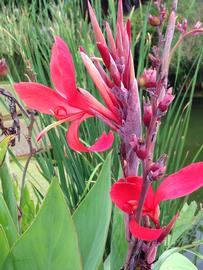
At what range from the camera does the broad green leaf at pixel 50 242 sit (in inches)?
18.2

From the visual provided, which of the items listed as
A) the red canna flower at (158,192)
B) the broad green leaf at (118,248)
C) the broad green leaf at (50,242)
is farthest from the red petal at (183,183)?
the broad green leaf at (118,248)

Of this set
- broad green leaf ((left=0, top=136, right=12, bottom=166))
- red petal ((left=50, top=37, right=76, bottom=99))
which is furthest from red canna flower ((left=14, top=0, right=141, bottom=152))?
broad green leaf ((left=0, top=136, right=12, bottom=166))

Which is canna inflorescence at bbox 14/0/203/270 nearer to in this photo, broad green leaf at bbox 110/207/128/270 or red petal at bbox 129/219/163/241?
red petal at bbox 129/219/163/241

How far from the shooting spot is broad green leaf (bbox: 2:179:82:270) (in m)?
0.46

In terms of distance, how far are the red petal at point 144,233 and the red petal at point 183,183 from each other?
3cm

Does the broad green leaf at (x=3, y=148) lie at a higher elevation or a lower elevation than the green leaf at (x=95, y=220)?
higher

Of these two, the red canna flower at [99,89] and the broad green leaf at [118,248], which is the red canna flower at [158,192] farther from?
the broad green leaf at [118,248]

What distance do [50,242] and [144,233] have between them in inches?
5.9

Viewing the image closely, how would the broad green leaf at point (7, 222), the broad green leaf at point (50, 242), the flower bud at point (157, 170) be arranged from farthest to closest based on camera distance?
the broad green leaf at point (7, 222)
the broad green leaf at point (50, 242)
the flower bud at point (157, 170)

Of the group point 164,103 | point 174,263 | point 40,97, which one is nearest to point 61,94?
point 40,97

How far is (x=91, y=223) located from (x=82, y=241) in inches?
1.1

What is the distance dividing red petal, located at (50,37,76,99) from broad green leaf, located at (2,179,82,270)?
8 cm

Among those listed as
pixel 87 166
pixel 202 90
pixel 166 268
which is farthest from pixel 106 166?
pixel 202 90

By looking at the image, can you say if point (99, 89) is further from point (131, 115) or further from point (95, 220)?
point (95, 220)
